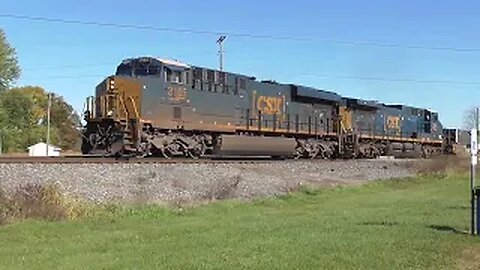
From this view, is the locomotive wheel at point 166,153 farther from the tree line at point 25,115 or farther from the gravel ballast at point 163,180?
the tree line at point 25,115

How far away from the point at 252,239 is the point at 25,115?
8336 centimetres

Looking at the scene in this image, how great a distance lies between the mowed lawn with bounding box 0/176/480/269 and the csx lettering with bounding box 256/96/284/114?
13.8 meters

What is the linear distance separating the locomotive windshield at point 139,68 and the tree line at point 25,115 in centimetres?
4672

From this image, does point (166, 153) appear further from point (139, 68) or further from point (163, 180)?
point (163, 180)

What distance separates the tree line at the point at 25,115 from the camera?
221 ft

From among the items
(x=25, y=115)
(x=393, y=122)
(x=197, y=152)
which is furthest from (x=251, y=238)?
(x=25, y=115)

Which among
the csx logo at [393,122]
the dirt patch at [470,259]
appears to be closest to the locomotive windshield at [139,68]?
the dirt patch at [470,259]

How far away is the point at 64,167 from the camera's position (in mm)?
16672

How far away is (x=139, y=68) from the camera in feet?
76.9

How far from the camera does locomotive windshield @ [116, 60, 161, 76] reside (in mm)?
23219

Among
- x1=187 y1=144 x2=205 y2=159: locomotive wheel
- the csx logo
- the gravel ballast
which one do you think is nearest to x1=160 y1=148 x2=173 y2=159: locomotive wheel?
x1=187 y1=144 x2=205 y2=159: locomotive wheel

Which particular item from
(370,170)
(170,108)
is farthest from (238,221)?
(370,170)

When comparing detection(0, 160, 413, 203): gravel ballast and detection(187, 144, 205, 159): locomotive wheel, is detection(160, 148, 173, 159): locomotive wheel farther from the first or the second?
detection(0, 160, 413, 203): gravel ballast

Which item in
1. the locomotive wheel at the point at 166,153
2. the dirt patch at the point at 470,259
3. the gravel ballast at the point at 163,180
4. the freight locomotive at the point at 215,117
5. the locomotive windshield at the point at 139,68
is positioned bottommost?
the dirt patch at the point at 470,259
